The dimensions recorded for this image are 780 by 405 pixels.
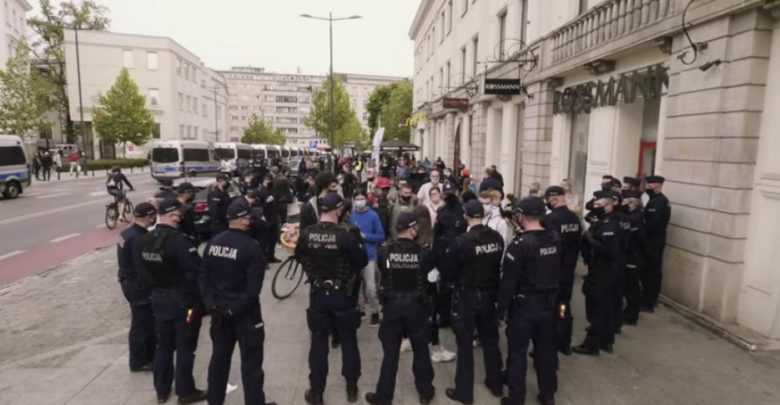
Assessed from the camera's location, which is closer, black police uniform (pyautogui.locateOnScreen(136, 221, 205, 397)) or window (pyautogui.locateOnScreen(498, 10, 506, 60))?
black police uniform (pyautogui.locateOnScreen(136, 221, 205, 397))

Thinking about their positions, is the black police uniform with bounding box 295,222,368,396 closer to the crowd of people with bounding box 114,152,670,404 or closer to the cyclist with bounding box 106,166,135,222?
the crowd of people with bounding box 114,152,670,404

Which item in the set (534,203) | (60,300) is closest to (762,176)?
(534,203)

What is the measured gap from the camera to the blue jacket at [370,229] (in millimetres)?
6090

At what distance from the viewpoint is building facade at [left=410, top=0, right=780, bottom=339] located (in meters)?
5.89

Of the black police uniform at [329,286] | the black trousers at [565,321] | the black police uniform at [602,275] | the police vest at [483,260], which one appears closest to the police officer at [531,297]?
the police vest at [483,260]

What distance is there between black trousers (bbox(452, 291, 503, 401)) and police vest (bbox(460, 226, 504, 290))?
108 mm

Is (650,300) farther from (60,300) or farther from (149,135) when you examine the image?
(149,135)

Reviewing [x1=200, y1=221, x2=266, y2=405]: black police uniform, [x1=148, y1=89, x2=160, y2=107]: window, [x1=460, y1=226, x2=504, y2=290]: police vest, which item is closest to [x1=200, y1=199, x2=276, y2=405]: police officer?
[x1=200, y1=221, x2=266, y2=405]: black police uniform

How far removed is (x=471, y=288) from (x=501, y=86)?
10.8 m

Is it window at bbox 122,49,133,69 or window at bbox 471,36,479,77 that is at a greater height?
window at bbox 122,49,133,69

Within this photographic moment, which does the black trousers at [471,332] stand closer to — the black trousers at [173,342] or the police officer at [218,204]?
the black trousers at [173,342]

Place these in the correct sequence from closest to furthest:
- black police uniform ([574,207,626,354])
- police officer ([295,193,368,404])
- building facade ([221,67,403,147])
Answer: police officer ([295,193,368,404]) → black police uniform ([574,207,626,354]) → building facade ([221,67,403,147])

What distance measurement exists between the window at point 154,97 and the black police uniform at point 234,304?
54.1 meters

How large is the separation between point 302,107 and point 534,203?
13186 cm
